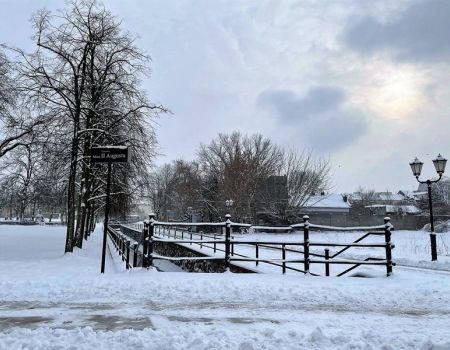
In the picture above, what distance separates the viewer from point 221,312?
6996mm

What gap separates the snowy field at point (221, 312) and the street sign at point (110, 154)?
292cm

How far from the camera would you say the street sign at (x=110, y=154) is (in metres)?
11.0

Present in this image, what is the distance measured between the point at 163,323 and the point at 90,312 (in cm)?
147

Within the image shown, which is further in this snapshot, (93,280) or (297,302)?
(93,280)

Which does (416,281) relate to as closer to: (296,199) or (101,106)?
(101,106)

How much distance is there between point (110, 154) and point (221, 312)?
5.72 metres

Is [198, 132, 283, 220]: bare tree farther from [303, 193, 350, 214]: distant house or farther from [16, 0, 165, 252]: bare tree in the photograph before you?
Answer: [16, 0, 165, 252]: bare tree

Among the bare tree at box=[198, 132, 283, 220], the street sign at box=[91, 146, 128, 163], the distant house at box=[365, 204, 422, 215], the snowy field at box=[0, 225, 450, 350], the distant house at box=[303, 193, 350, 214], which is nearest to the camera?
the snowy field at box=[0, 225, 450, 350]

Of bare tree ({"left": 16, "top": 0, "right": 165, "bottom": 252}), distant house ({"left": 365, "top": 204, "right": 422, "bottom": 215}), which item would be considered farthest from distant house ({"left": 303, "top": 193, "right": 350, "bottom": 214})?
bare tree ({"left": 16, "top": 0, "right": 165, "bottom": 252})

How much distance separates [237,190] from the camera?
52062mm

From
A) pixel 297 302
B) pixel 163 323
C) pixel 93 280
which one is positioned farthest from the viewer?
pixel 93 280

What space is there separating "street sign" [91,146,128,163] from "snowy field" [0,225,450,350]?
115 inches

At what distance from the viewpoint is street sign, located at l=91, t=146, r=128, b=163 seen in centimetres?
1100

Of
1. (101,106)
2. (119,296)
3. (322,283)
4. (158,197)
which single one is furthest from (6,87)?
(158,197)
